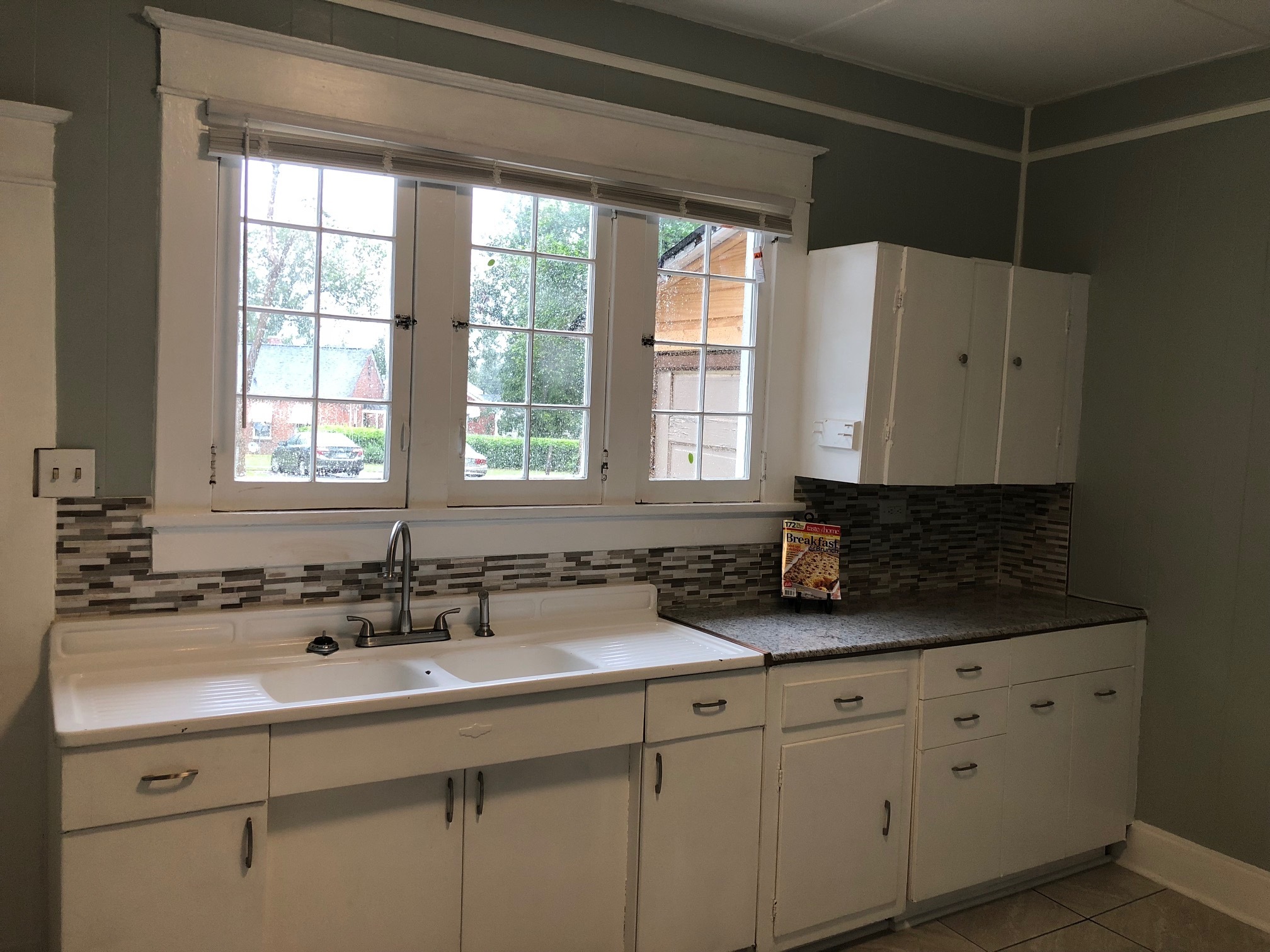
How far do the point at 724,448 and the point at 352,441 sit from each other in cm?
121

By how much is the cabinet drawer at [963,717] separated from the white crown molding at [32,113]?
2.68 metres

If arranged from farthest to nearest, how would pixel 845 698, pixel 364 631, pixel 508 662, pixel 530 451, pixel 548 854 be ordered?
pixel 530 451 → pixel 845 698 → pixel 508 662 → pixel 364 631 → pixel 548 854

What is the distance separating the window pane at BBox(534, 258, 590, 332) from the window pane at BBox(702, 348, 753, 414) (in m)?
0.47

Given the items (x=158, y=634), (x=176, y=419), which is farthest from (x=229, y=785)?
(x=176, y=419)

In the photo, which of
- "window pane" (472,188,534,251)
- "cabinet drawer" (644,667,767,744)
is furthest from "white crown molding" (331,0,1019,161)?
"cabinet drawer" (644,667,767,744)

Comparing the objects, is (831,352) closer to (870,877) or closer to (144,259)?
(870,877)

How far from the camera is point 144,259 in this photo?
2.30 meters

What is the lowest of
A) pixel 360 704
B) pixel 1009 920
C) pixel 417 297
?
pixel 1009 920

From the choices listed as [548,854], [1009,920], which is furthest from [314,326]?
[1009,920]

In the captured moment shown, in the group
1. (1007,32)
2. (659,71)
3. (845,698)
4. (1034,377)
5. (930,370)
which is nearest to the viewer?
(845,698)

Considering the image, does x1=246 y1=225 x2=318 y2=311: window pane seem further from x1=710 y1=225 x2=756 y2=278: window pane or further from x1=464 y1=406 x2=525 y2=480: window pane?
x1=710 y1=225 x2=756 y2=278: window pane

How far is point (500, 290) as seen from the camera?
9.00 ft

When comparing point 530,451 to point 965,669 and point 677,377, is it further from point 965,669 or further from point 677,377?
point 965,669

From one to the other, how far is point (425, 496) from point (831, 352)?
4.56ft
